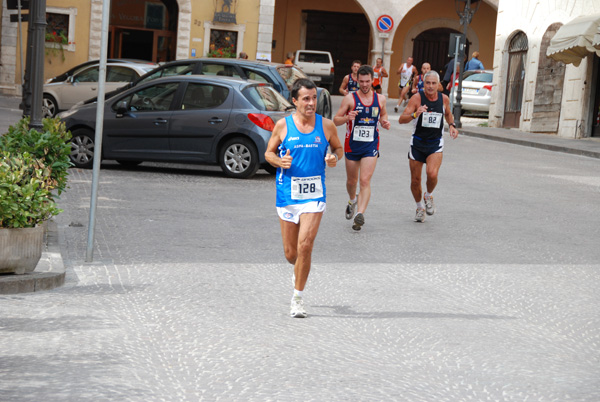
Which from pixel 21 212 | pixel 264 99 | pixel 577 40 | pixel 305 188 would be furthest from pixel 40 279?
pixel 577 40

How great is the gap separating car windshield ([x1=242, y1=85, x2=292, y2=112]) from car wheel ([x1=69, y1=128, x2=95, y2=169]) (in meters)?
2.54

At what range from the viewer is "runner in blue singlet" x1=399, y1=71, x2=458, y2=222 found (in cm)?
1202

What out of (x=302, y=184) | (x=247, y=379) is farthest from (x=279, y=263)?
(x=247, y=379)

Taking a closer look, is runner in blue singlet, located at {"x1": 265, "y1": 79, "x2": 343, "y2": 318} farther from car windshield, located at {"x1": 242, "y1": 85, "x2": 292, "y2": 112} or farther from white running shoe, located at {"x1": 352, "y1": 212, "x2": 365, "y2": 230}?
car windshield, located at {"x1": 242, "y1": 85, "x2": 292, "y2": 112}

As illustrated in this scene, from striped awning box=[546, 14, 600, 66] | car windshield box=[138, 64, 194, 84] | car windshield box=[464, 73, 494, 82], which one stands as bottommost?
car windshield box=[138, 64, 194, 84]

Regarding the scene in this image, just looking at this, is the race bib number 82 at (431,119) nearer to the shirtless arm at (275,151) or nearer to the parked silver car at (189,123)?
the parked silver car at (189,123)

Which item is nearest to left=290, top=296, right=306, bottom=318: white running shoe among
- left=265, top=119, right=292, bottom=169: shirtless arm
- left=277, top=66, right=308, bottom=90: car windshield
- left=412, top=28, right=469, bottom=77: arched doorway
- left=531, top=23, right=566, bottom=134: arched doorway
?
left=265, top=119, right=292, bottom=169: shirtless arm

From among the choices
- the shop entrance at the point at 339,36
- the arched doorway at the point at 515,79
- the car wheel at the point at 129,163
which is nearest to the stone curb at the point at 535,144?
the arched doorway at the point at 515,79

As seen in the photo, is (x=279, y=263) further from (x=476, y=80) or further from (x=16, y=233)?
(x=476, y=80)

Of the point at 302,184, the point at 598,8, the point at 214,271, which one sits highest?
the point at 598,8

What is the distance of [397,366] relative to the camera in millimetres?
5738

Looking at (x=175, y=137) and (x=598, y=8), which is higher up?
(x=598, y=8)

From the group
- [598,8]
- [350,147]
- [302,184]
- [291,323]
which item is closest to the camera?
[291,323]

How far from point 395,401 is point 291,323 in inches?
Result: 69.8
